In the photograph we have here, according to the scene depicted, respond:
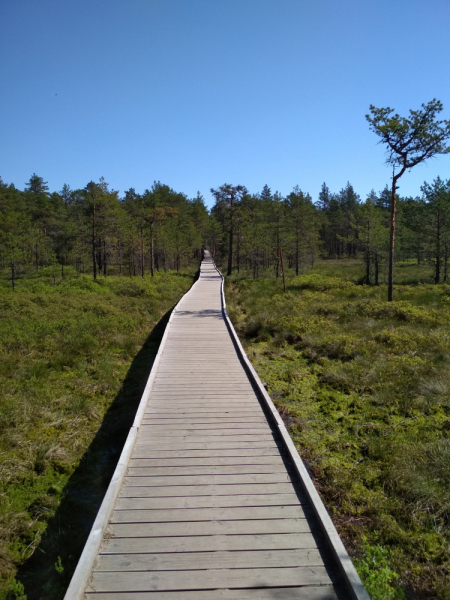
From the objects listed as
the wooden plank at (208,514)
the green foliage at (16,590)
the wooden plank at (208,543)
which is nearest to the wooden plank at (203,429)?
the wooden plank at (208,514)

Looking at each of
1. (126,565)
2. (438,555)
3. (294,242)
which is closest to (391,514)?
(438,555)

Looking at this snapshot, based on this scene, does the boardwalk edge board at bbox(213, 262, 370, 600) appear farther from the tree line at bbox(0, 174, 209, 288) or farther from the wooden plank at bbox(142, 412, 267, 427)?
the tree line at bbox(0, 174, 209, 288)

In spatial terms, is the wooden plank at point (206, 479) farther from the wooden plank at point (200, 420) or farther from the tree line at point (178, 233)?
the tree line at point (178, 233)

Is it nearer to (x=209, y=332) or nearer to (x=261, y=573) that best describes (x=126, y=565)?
(x=261, y=573)

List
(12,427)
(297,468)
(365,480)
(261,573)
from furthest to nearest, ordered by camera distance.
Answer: (12,427) → (365,480) → (297,468) → (261,573)

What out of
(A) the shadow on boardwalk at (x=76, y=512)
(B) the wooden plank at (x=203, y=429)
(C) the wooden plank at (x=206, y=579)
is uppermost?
(B) the wooden plank at (x=203, y=429)

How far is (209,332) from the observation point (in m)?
11.2

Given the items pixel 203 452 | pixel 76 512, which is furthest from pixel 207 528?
pixel 76 512

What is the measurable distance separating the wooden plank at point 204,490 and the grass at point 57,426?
2.97 ft

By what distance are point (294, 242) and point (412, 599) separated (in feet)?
115

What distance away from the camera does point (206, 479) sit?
4.09 m

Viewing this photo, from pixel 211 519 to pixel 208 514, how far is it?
8cm

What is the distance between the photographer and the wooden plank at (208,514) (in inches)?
136

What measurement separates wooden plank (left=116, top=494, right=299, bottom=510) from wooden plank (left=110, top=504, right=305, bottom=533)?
5cm
